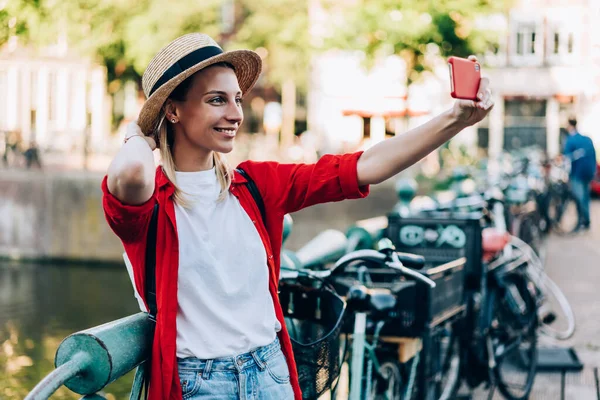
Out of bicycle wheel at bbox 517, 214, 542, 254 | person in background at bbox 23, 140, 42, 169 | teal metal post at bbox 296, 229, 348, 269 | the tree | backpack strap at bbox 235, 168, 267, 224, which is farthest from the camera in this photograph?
person in background at bbox 23, 140, 42, 169

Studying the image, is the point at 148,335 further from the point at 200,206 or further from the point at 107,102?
the point at 107,102

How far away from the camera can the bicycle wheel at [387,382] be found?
3838mm

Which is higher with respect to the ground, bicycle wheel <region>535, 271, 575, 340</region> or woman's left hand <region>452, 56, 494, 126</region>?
woman's left hand <region>452, 56, 494, 126</region>

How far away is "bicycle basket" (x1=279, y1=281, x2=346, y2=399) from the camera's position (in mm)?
2559

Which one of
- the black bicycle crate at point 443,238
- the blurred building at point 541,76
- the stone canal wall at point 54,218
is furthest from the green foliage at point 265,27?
the blurred building at point 541,76

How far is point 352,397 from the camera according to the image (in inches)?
126

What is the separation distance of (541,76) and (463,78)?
3286 centimetres

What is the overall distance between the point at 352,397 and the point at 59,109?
30.5 meters

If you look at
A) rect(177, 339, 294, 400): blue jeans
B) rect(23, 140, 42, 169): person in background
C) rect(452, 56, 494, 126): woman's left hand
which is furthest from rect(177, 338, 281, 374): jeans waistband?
rect(23, 140, 42, 169): person in background

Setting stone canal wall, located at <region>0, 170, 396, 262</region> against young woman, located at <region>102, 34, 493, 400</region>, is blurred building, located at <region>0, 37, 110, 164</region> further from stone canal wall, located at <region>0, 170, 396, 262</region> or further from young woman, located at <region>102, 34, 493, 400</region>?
young woman, located at <region>102, 34, 493, 400</region>

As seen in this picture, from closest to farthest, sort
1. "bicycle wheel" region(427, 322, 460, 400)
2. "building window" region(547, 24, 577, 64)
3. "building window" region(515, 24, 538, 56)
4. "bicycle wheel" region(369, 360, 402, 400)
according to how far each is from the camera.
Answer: "bicycle wheel" region(369, 360, 402, 400), "bicycle wheel" region(427, 322, 460, 400), "building window" region(547, 24, 577, 64), "building window" region(515, 24, 538, 56)

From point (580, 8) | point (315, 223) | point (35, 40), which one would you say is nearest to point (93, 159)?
point (315, 223)

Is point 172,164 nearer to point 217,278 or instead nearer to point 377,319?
point 217,278

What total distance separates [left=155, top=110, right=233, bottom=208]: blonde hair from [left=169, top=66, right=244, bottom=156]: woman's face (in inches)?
1.9
